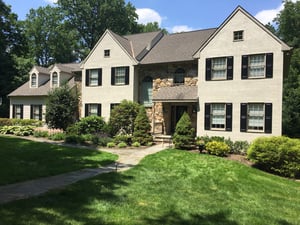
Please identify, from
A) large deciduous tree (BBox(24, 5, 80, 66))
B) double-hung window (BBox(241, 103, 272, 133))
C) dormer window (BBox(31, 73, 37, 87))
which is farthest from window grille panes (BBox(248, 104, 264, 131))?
large deciduous tree (BBox(24, 5, 80, 66))

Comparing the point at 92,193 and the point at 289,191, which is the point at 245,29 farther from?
the point at 92,193

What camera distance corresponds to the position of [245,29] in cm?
1636

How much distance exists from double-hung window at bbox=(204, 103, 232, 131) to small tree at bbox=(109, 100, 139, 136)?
187 inches

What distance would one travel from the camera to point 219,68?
17.1 meters

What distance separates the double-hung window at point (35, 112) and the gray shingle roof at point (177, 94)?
12.9 metres

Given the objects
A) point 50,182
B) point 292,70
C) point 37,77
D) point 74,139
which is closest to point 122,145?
point 74,139

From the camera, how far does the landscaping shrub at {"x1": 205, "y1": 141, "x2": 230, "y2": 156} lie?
1438 cm

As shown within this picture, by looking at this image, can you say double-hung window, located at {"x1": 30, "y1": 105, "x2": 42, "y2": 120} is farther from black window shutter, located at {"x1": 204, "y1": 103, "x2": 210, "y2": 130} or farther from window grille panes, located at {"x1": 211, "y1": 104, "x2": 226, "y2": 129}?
window grille panes, located at {"x1": 211, "y1": 104, "x2": 226, "y2": 129}

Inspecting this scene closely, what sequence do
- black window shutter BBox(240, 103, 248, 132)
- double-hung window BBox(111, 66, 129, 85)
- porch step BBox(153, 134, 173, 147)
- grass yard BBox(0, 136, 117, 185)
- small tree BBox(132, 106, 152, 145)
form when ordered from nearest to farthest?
1. grass yard BBox(0, 136, 117, 185)
2. black window shutter BBox(240, 103, 248, 132)
3. small tree BBox(132, 106, 152, 145)
4. porch step BBox(153, 134, 173, 147)
5. double-hung window BBox(111, 66, 129, 85)

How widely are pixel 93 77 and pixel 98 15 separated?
30.7m

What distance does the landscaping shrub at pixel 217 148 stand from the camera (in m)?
14.4

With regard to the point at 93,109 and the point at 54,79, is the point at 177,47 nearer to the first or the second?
the point at 93,109

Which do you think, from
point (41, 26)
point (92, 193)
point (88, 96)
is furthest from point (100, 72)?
point (41, 26)

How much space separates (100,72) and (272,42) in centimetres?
1253
